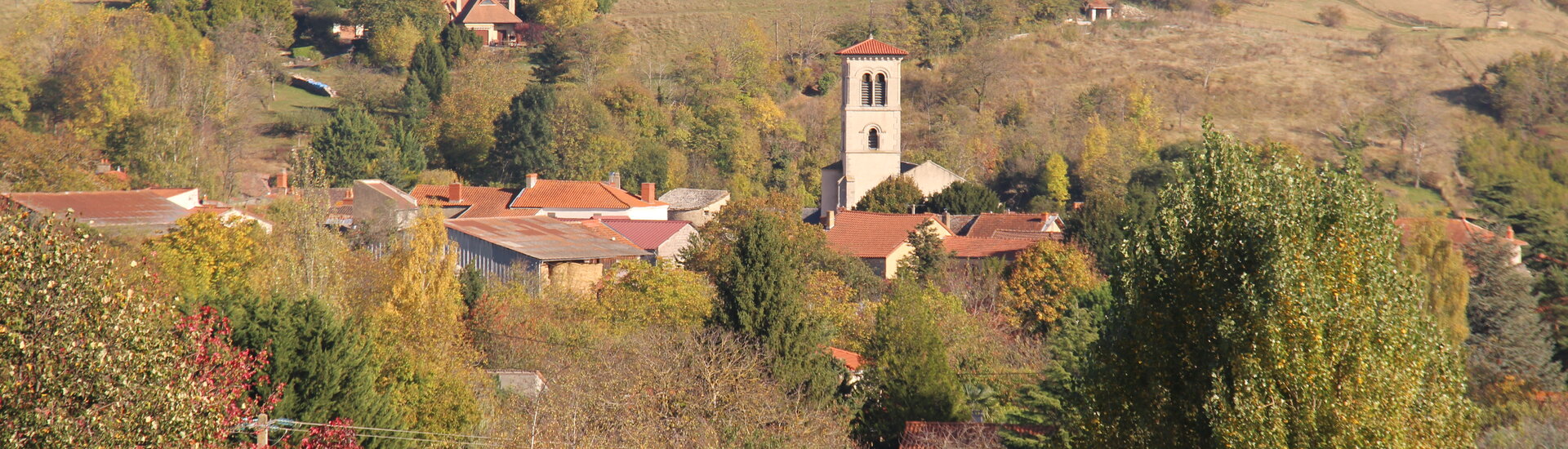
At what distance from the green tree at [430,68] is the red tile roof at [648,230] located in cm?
2486

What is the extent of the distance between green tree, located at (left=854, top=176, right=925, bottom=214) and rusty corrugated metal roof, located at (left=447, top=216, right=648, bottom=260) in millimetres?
14129

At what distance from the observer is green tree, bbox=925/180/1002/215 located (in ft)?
155

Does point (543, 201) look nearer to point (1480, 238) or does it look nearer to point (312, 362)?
point (1480, 238)

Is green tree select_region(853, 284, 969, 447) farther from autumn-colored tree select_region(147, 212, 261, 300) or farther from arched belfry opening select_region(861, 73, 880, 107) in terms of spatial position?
arched belfry opening select_region(861, 73, 880, 107)

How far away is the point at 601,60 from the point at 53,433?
6237 cm

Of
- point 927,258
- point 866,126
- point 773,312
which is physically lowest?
point 927,258

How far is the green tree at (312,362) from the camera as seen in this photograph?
14.5 meters

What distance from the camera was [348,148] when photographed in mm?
52719

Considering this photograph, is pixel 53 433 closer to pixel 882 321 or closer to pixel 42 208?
pixel 882 321

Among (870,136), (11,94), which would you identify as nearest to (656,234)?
(870,136)

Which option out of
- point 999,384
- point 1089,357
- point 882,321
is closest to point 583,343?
point 882,321

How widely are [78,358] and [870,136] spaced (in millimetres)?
45846

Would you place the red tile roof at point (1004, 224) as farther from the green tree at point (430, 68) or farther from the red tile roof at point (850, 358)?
the green tree at point (430, 68)

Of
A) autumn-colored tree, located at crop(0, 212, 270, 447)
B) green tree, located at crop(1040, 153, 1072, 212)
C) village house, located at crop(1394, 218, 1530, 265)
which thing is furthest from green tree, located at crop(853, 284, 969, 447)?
green tree, located at crop(1040, 153, 1072, 212)
